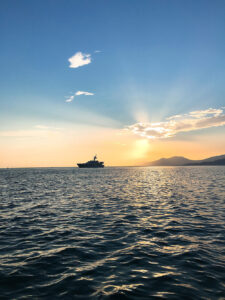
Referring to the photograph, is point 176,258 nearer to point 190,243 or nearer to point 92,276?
point 190,243

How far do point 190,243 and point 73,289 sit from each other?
7.46 metres

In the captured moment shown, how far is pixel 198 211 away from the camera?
1972 cm

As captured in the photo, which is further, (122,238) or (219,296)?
(122,238)

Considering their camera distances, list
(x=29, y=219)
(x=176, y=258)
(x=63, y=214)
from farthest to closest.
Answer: (x=63, y=214) → (x=29, y=219) → (x=176, y=258)

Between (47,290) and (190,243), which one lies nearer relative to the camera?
(47,290)

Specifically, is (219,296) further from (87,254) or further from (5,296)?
(5,296)

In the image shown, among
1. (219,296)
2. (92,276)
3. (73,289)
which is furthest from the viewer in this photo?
(92,276)

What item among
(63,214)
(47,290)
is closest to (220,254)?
(47,290)

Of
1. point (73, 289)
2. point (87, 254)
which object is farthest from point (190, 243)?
point (73, 289)

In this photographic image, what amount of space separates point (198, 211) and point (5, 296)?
1781 cm

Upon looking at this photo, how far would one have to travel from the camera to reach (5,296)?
6648mm

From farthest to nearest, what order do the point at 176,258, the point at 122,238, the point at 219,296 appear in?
the point at 122,238, the point at 176,258, the point at 219,296

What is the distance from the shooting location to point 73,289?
6.99 meters

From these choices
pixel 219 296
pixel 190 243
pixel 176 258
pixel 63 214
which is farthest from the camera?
pixel 63 214
